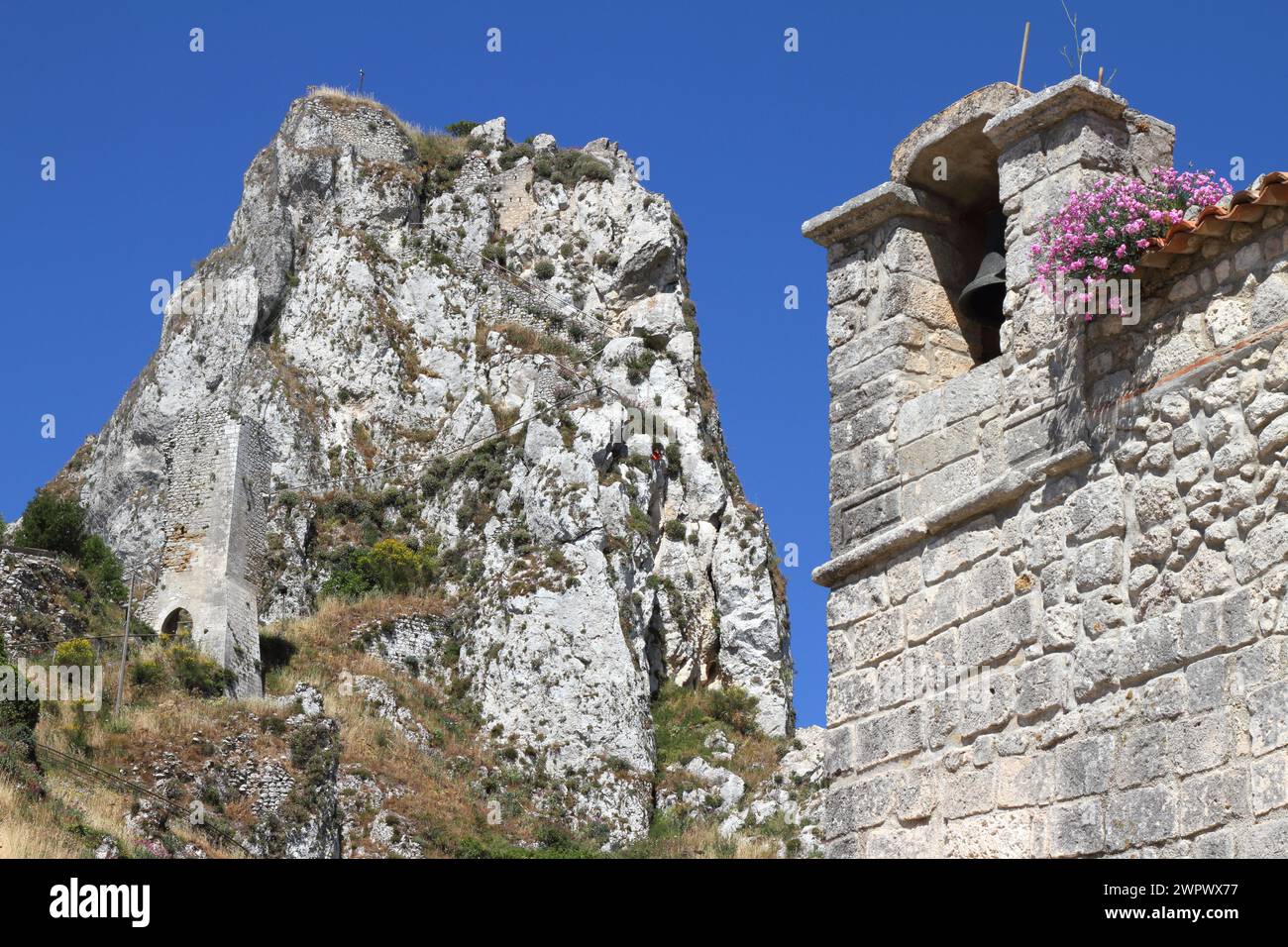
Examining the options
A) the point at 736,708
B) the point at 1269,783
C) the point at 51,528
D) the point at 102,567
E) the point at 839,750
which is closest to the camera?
the point at 1269,783

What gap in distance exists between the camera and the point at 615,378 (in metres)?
41.6

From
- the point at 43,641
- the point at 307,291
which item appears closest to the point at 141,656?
the point at 43,641

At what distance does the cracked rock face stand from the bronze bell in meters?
23.9

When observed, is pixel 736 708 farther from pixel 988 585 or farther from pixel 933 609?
pixel 988 585

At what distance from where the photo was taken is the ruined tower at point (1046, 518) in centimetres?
689

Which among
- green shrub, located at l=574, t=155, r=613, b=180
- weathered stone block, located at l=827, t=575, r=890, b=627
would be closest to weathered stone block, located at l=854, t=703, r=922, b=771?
weathered stone block, located at l=827, t=575, r=890, b=627

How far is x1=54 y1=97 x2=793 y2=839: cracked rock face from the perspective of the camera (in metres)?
35.9

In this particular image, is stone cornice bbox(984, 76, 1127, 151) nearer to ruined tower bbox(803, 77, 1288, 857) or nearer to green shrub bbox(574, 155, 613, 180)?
ruined tower bbox(803, 77, 1288, 857)

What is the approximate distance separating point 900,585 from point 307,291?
39435 mm

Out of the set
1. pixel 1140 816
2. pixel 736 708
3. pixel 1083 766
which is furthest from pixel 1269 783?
pixel 736 708

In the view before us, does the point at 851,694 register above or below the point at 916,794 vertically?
above

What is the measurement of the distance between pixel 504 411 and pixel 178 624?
10.9m

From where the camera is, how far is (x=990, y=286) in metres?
A: 8.95

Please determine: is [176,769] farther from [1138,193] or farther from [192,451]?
[1138,193]
